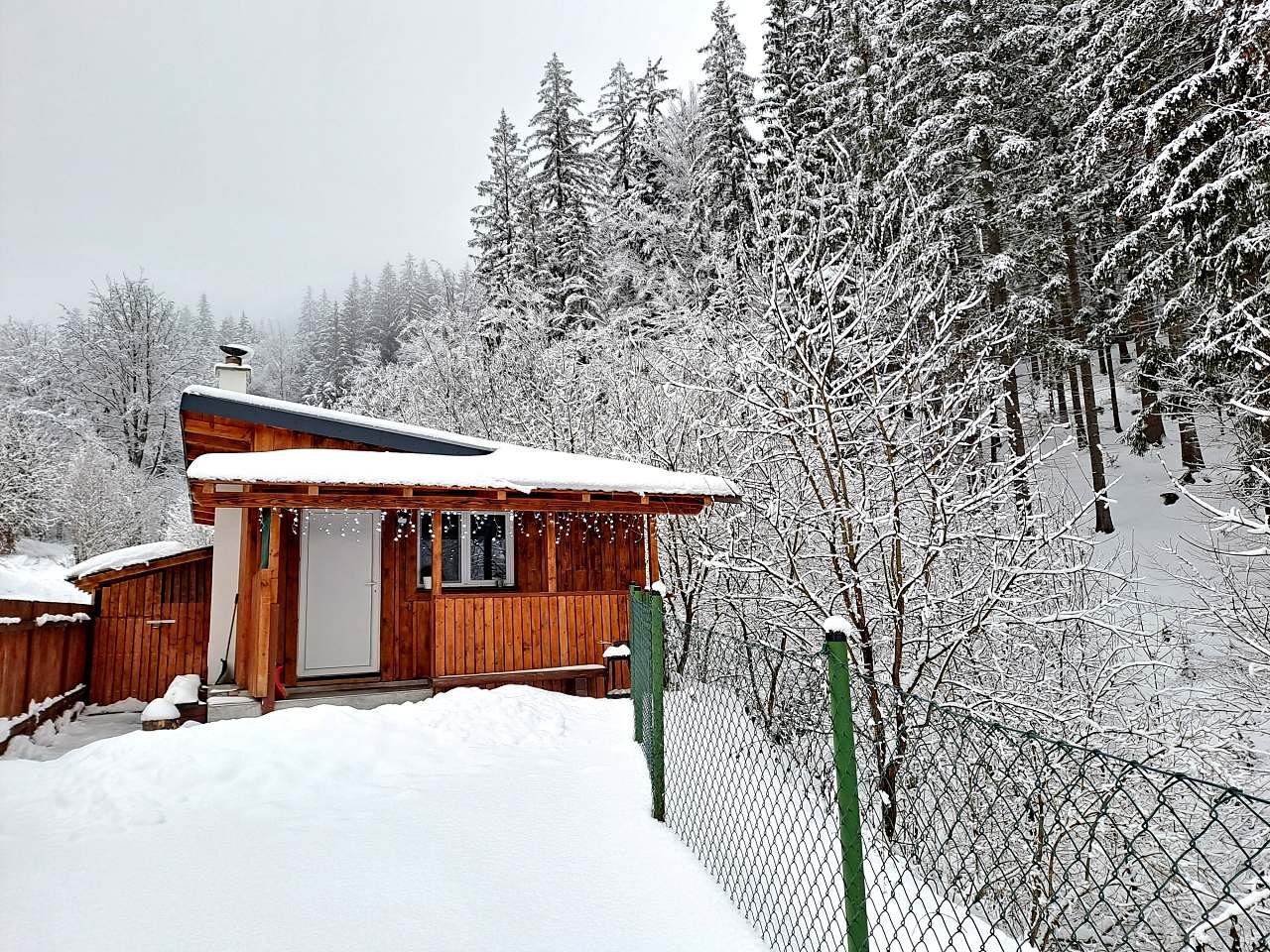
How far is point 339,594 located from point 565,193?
1704 cm

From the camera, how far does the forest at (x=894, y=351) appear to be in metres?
5.89

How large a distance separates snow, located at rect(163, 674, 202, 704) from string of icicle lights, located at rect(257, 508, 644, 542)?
2166mm

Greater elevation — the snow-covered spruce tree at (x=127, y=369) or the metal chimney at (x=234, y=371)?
the snow-covered spruce tree at (x=127, y=369)

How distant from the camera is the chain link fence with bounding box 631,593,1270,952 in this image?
1.84 metres

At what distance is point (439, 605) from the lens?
8.41 metres

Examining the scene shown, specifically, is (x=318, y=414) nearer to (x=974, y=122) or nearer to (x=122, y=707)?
(x=122, y=707)

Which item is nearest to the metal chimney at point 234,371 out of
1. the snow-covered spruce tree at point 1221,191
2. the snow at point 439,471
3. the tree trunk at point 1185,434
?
the snow at point 439,471

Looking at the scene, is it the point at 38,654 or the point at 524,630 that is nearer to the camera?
the point at 38,654

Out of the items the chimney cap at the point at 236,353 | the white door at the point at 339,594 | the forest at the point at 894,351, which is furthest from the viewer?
the chimney cap at the point at 236,353

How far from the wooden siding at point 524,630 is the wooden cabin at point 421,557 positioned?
0.02 m

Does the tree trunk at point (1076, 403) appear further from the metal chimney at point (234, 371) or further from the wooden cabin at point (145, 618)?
the wooden cabin at point (145, 618)

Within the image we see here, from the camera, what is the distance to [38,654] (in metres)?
7.66

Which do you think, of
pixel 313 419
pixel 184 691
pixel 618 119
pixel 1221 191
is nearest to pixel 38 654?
pixel 184 691

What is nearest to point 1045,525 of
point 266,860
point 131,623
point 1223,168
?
point 266,860
